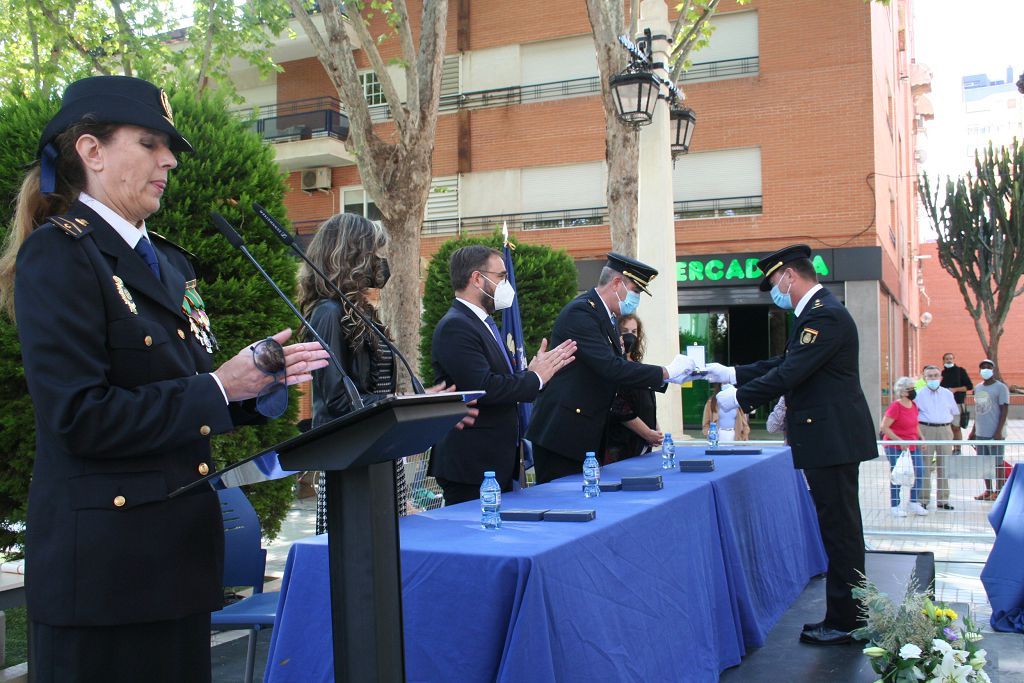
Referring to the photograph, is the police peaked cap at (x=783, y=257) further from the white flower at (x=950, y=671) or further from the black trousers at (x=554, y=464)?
the white flower at (x=950, y=671)

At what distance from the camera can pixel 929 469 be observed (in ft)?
26.4

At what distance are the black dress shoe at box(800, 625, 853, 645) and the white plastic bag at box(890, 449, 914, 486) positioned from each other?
12.6ft

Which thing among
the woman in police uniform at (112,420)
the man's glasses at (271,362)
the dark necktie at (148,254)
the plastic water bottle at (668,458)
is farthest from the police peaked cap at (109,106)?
the plastic water bottle at (668,458)

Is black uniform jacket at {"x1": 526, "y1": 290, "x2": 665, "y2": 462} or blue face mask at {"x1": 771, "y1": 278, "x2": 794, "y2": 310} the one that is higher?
blue face mask at {"x1": 771, "y1": 278, "x2": 794, "y2": 310}

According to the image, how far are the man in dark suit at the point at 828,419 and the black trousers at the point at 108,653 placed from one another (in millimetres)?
3663

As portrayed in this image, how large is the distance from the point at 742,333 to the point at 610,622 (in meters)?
19.1

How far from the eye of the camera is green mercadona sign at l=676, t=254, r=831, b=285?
20.0m

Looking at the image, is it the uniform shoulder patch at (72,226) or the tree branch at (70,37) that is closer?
the uniform shoulder patch at (72,226)

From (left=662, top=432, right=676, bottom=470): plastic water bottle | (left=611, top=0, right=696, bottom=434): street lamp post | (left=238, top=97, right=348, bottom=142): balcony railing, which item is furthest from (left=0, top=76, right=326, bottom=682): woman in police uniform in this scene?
(left=238, top=97, right=348, bottom=142): balcony railing

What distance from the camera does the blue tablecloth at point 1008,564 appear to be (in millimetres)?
5688

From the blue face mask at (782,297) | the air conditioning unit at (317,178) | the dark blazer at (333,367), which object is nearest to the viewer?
the dark blazer at (333,367)

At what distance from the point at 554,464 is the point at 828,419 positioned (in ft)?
5.86

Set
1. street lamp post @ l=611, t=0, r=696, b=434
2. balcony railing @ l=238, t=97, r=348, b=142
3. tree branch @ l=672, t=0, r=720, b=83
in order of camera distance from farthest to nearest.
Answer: balcony railing @ l=238, t=97, r=348, b=142, tree branch @ l=672, t=0, r=720, b=83, street lamp post @ l=611, t=0, r=696, b=434

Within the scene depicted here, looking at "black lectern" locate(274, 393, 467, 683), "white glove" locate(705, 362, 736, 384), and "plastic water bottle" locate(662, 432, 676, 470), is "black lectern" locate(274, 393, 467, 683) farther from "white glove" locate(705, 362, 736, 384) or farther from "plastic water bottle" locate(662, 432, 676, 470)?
"white glove" locate(705, 362, 736, 384)
